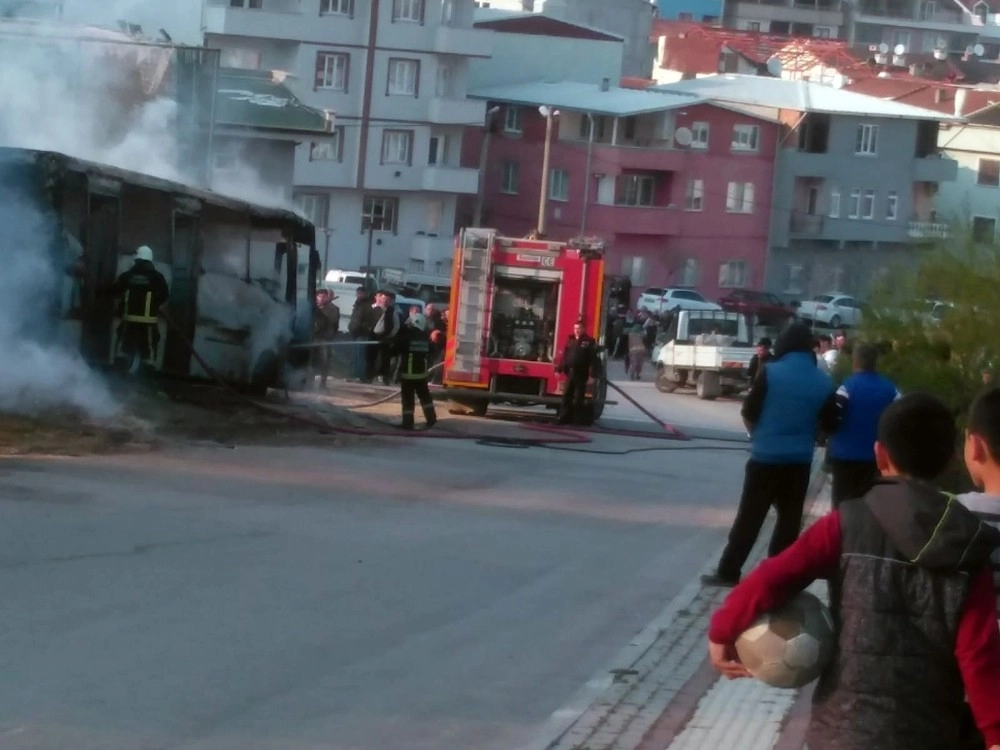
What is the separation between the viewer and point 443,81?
6719cm

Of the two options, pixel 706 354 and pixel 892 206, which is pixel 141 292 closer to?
pixel 706 354

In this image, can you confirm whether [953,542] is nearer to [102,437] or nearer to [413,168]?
[102,437]

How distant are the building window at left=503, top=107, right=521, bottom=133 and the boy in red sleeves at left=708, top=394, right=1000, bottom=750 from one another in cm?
6630

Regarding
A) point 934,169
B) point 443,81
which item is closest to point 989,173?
point 934,169

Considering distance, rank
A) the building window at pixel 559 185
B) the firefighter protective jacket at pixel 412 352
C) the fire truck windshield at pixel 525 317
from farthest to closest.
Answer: the building window at pixel 559 185 → the fire truck windshield at pixel 525 317 → the firefighter protective jacket at pixel 412 352

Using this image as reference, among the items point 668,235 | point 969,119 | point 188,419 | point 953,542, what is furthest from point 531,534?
point 969,119

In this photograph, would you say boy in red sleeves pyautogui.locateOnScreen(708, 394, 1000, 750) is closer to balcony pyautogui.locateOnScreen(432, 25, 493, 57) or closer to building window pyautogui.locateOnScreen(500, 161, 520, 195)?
balcony pyautogui.locateOnScreen(432, 25, 493, 57)

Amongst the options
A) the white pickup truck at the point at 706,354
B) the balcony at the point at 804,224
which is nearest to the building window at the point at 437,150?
the balcony at the point at 804,224

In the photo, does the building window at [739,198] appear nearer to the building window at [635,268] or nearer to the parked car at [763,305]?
the building window at [635,268]

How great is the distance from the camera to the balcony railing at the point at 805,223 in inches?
2894

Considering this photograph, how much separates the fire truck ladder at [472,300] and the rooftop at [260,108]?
10265mm

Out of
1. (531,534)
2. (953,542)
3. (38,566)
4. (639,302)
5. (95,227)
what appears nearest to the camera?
(953,542)

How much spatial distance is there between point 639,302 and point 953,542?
6191 cm

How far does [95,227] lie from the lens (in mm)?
17891
